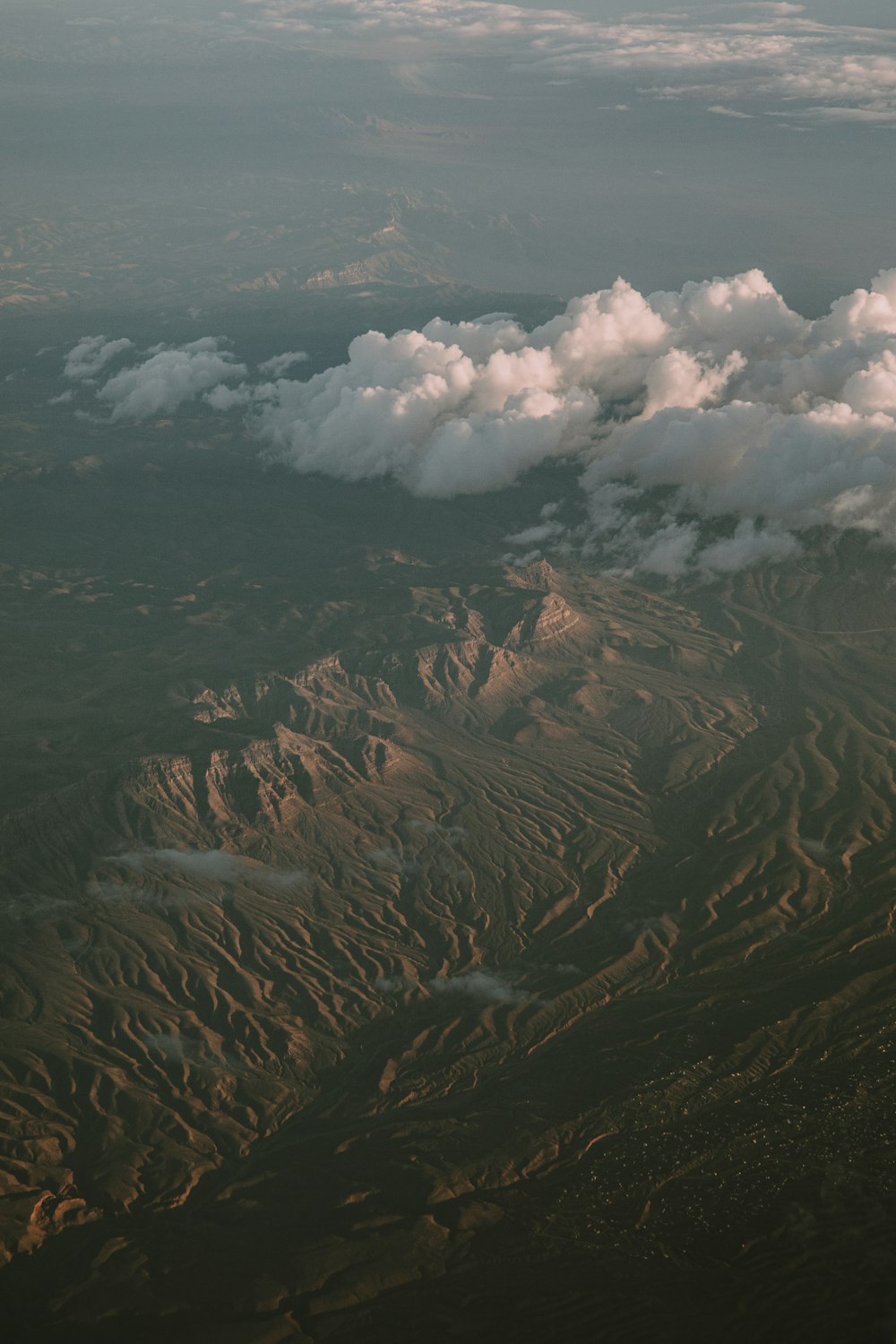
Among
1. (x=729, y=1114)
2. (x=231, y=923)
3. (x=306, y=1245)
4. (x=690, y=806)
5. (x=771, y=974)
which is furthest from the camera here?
(x=690, y=806)

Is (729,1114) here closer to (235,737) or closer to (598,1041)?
(598,1041)

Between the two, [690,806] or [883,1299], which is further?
[690,806]

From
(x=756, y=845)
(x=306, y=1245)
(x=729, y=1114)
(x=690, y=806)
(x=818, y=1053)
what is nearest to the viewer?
(x=306, y=1245)

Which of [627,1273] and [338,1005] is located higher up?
[627,1273]

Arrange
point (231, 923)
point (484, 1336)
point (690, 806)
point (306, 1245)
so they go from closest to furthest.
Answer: point (484, 1336)
point (306, 1245)
point (231, 923)
point (690, 806)

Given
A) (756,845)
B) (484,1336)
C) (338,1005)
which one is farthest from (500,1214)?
(756,845)

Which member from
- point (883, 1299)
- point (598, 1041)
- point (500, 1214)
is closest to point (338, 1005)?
point (598, 1041)
